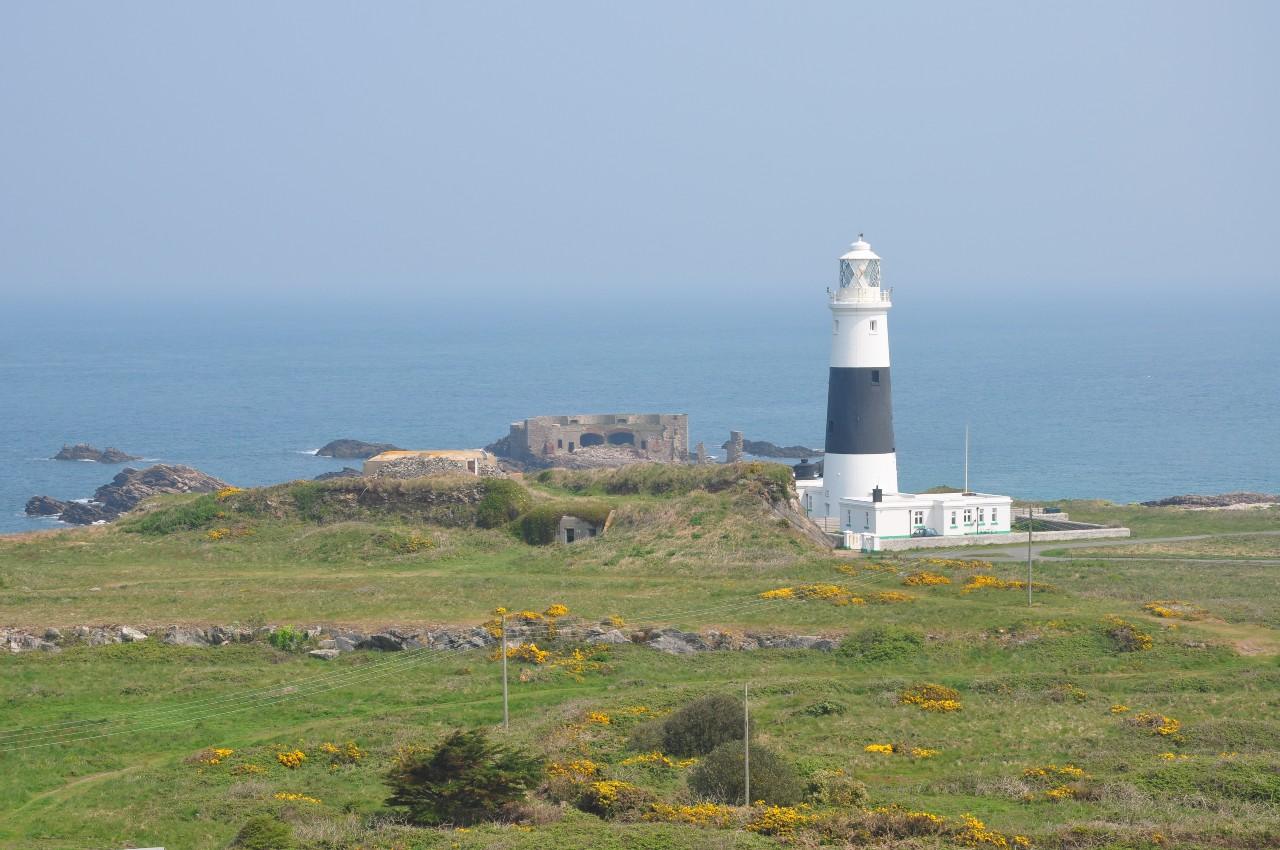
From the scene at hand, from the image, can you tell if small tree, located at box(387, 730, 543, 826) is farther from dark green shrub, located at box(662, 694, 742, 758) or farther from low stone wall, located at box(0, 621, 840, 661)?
low stone wall, located at box(0, 621, 840, 661)

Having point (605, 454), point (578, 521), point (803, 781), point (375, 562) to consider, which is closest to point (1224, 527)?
point (578, 521)

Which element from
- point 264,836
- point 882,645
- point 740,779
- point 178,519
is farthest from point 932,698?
point 178,519

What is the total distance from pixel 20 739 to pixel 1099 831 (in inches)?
682

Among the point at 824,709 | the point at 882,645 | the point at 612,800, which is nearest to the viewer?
the point at 612,800

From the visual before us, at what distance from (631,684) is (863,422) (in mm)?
20388

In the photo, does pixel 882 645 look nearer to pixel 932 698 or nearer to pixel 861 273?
pixel 932 698

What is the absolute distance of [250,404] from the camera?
150 m

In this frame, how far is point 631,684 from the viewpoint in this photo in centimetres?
3033

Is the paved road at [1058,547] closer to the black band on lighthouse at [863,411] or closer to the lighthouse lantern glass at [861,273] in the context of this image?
the black band on lighthouse at [863,411]

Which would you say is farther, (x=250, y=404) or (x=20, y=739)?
(x=250, y=404)

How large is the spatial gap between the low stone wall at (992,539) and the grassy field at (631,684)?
12.3ft

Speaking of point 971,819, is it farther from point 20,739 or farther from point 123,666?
point 123,666

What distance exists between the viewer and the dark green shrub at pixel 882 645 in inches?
1266

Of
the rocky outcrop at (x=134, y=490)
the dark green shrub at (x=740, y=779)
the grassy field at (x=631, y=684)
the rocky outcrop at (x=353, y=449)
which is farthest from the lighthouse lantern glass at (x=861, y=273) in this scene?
the rocky outcrop at (x=353, y=449)
